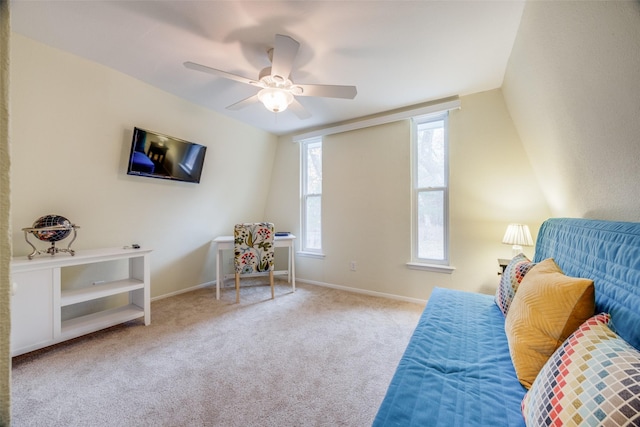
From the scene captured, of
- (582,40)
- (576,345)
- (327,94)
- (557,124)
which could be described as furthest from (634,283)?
(327,94)

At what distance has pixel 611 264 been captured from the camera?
990mm

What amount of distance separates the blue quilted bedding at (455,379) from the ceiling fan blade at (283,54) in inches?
72.8

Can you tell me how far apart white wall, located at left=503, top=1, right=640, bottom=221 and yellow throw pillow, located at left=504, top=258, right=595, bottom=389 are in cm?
63

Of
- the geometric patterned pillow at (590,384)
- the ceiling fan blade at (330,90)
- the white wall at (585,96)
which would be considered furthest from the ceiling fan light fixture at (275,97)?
the geometric patterned pillow at (590,384)

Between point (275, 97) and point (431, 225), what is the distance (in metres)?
2.27

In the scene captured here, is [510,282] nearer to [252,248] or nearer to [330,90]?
[330,90]

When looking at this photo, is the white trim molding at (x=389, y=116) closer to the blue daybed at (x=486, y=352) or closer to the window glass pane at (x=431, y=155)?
the window glass pane at (x=431, y=155)

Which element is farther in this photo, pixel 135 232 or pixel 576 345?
pixel 135 232

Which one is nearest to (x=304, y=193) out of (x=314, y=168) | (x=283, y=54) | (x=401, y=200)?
(x=314, y=168)

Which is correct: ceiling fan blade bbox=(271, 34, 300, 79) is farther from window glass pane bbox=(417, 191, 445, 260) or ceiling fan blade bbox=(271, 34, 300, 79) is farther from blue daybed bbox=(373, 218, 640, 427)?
window glass pane bbox=(417, 191, 445, 260)

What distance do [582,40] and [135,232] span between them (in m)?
3.80

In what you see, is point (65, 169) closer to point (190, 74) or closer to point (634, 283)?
point (190, 74)

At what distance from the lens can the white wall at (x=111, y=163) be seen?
1.97m

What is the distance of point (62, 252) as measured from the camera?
7.00 ft
